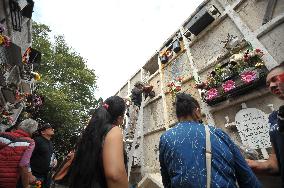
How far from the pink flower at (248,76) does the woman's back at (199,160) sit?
2709 mm

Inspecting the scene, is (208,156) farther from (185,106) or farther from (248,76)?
(248,76)

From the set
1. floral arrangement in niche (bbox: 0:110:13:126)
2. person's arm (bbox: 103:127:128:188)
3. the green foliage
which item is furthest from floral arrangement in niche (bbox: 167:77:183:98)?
the green foliage

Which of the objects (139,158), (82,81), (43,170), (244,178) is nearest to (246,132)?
(244,178)

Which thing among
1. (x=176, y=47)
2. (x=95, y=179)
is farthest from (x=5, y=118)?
(x=95, y=179)

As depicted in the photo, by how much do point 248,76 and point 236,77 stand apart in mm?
351

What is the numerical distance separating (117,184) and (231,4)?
5450mm

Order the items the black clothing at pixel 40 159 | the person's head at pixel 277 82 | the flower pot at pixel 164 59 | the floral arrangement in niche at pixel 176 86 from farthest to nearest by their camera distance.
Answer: the flower pot at pixel 164 59 → the floral arrangement in niche at pixel 176 86 → the black clothing at pixel 40 159 → the person's head at pixel 277 82

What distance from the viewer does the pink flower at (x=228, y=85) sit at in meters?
5.06

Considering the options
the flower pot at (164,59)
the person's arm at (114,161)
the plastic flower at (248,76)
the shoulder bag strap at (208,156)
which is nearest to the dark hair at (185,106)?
the shoulder bag strap at (208,156)

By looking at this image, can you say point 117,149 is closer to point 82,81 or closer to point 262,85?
point 262,85

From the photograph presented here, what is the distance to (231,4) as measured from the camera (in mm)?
5961

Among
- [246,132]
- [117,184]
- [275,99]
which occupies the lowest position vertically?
[117,184]

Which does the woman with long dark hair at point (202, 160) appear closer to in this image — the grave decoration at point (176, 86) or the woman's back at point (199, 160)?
the woman's back at point (199, 160)

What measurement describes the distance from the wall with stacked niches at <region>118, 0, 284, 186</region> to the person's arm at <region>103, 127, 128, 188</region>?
8.04 feet
